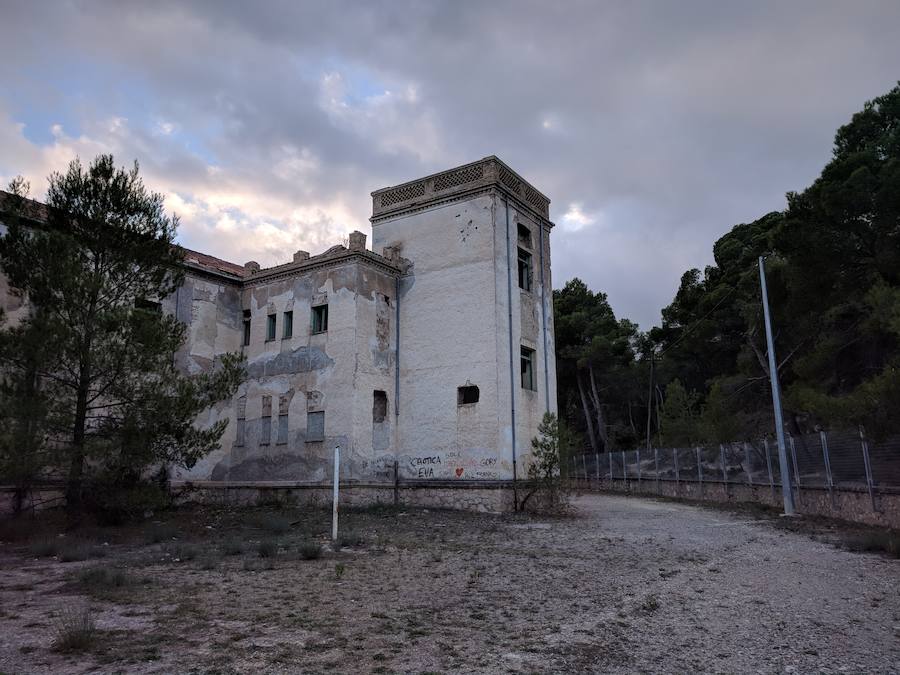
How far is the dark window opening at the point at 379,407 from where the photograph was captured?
2209 cm

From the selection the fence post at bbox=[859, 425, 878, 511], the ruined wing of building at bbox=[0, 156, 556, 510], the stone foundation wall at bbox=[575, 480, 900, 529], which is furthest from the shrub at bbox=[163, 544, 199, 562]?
the fence post at bbox=[859, 425, 878, 511]

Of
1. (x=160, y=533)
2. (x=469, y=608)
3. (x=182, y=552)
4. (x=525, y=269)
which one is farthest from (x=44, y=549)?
(x=525, y=269)

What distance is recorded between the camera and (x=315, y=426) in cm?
2197

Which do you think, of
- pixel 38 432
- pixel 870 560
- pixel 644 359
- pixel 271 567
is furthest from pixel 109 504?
pixel 644 359

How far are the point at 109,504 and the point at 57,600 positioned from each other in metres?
7.23

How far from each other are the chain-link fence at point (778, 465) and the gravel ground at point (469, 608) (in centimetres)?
351

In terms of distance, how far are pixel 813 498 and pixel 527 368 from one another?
9197 millimetres

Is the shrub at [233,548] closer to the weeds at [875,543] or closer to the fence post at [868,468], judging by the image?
the weeds at [875,543]

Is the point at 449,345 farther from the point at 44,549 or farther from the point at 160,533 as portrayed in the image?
the point at 44,549

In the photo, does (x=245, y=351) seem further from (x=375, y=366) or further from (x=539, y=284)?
(x=539, y=284)

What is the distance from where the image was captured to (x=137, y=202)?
1565cm

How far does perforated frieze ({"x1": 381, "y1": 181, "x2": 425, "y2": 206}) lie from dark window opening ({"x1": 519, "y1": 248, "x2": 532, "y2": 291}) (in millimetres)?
4161

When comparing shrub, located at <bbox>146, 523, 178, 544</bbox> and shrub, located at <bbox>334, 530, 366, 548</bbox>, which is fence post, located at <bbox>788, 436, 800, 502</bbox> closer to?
shrub, located at <bbox>334, 530, 366, 548</bbox>

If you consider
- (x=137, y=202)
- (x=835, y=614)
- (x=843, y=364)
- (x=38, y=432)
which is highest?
(x=137, y=202)
